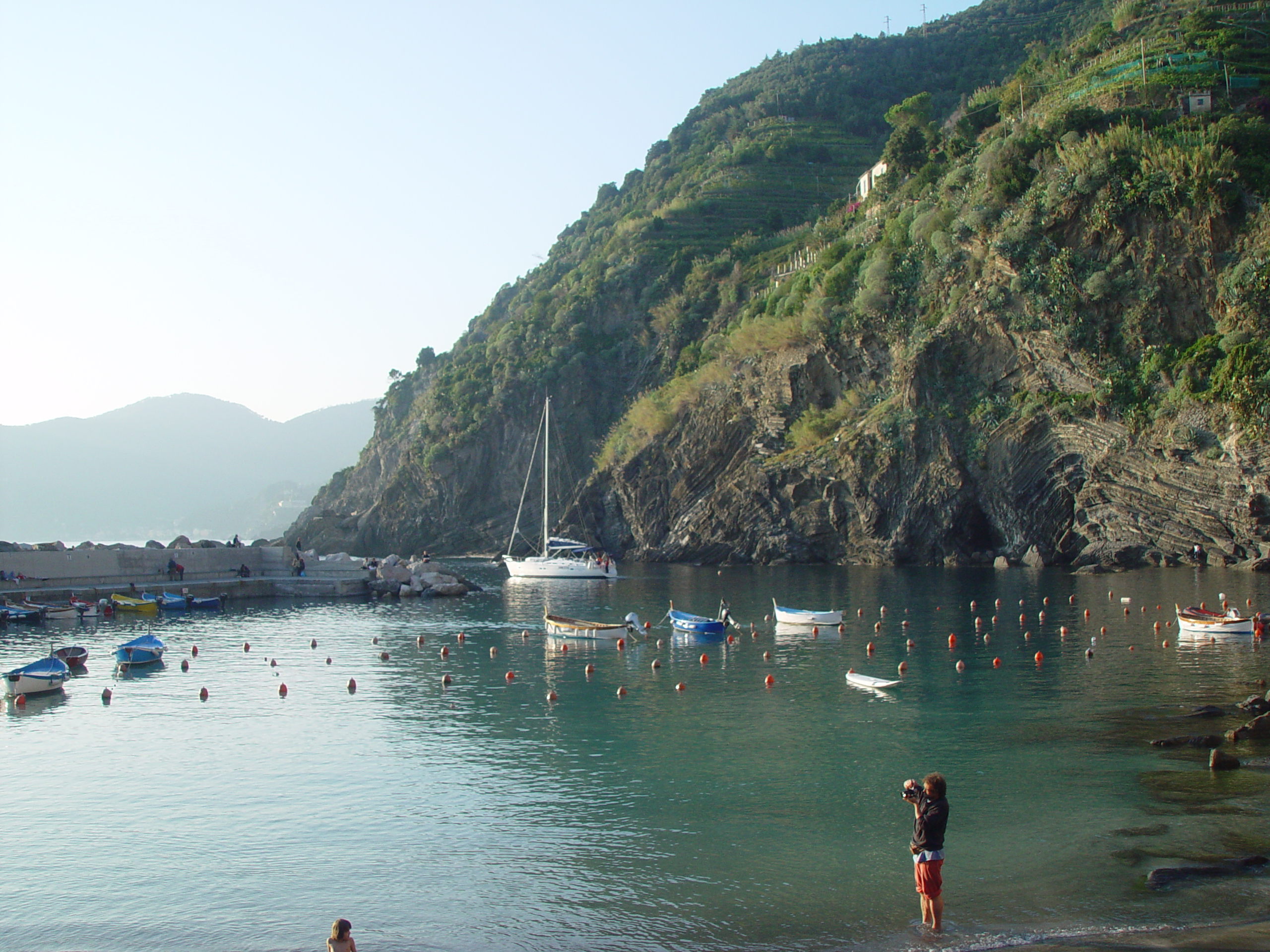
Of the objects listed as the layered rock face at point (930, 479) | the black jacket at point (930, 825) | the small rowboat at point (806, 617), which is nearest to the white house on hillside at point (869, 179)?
the layered rock face at point (930, 479)

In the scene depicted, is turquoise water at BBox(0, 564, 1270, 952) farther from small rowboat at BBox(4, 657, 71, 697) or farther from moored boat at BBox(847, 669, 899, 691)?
small rowboat at BBox(4, 657, 71, 697)

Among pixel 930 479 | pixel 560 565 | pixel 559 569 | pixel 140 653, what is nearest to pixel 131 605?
pixel 140 653

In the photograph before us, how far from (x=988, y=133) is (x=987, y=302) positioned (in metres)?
20.9

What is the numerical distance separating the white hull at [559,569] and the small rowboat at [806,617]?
32.1 metres

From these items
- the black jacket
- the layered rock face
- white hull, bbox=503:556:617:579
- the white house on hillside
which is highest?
the white house on hillside

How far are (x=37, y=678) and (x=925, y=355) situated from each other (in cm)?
6175

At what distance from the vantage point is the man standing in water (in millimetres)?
13070

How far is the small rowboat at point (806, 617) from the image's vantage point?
4466cm

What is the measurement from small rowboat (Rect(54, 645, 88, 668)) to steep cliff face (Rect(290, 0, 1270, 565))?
5647 centimetres

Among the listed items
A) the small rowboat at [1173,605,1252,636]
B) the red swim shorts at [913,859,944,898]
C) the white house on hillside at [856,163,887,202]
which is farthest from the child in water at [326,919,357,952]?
the white house on hillside at [856,163,887,202]

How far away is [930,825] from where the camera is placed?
42.8ft

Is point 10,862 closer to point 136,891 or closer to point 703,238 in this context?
point 136,891

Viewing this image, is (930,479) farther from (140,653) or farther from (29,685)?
(29,685)

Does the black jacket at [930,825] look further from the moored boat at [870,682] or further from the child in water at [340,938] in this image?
the moored boat at [870,682]
